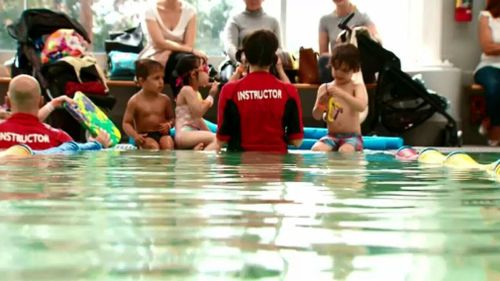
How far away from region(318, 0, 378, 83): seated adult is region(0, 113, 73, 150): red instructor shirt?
244cm

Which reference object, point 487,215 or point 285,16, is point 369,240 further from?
point 285,16

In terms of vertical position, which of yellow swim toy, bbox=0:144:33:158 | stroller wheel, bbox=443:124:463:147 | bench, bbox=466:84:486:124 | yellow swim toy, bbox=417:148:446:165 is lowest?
stroller wheel, bbox=443:124:463:147

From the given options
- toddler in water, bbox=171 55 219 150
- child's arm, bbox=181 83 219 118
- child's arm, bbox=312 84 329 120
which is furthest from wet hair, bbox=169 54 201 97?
child's arm, bbox=312 84 329 120

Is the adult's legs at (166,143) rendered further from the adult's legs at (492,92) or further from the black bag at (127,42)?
the adult's legs at (492,92)

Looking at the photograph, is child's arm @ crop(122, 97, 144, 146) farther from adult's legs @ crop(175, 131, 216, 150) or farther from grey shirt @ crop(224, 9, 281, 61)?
grey shirt @ crop(224, 9, 281, 61)

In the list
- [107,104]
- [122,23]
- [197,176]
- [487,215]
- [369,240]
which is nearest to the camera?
[369,240]

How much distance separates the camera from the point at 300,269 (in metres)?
0.58

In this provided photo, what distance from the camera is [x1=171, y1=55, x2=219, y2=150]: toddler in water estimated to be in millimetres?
3914

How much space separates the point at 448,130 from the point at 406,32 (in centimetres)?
104

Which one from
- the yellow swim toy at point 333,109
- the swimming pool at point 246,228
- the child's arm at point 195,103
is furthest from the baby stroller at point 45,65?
the swimming pool at point 246,228

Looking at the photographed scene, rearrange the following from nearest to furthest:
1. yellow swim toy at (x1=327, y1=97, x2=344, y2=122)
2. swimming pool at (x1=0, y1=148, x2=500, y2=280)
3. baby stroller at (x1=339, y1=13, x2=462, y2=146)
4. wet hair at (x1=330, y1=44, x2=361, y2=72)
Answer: swimming pool at (x1=0, y1=148, x2=500, y2=280)
wet hair at (x1=330, y1=44, x2=361, y2=72)
yellow swim toy at (x1=327, y1=97, x2=344, y2=122)
baby stroller at (x1=339, y1=13, x2=462, y2=146)

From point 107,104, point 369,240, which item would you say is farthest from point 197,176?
point 107,104

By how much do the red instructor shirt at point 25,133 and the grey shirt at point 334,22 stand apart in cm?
266

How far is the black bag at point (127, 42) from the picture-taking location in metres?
5.05
